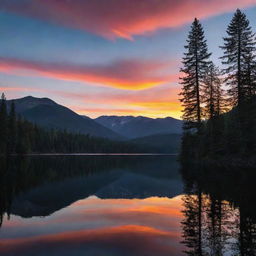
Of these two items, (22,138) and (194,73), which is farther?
(22,138)

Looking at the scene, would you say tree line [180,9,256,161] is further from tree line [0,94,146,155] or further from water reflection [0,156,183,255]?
tree line [0,94,146,155]

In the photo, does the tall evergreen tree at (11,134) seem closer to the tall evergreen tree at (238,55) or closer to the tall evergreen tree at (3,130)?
the tall evergreen tree at (3,130)

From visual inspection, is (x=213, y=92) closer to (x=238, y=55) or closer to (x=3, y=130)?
(x=238, y=55)

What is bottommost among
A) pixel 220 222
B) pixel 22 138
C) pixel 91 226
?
pixel 91 226

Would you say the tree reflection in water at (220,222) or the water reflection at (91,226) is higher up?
the tree reflection in water at (220,222)

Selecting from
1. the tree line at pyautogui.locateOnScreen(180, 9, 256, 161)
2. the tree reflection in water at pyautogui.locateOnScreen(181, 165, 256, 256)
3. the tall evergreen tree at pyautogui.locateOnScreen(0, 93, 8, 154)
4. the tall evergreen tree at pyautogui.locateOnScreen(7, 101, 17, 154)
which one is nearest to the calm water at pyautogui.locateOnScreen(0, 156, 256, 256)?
the tree reflection in water at pyautogui.locateOnScreen(181, 165, 256, 256)

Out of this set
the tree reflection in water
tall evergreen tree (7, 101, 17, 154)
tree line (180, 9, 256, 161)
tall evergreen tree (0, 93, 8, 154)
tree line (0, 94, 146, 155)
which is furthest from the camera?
tall evergreen tree (7, 101, 17, 154)

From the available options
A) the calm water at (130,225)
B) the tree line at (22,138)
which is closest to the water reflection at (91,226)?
the calm water at (130,225)

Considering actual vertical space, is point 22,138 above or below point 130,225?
above

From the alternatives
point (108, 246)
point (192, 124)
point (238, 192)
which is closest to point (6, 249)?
point (108, 246)

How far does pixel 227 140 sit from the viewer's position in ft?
135

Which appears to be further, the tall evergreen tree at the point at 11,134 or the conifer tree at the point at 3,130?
the tall evergreen tree at the point at 11,134

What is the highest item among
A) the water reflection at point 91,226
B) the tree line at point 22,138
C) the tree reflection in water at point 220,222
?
the tree line at point 22,138

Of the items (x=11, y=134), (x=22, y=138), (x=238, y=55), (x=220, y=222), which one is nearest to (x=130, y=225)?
(x=220, y=222)
